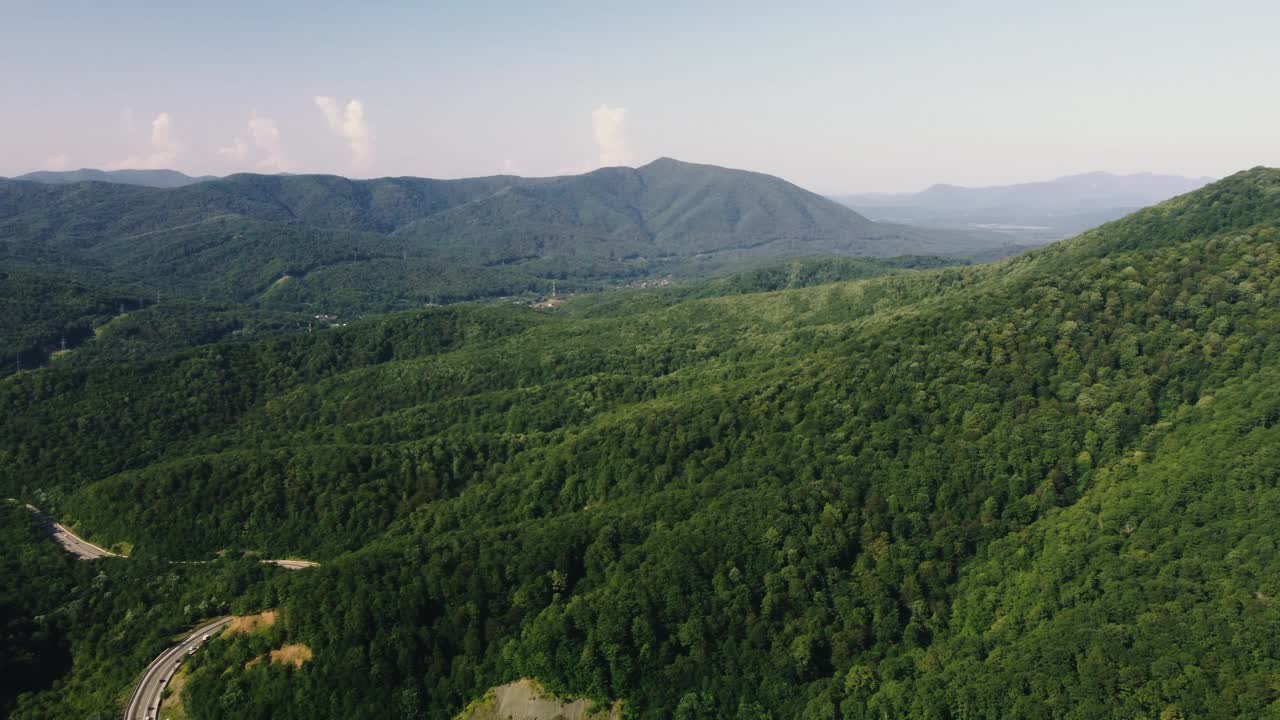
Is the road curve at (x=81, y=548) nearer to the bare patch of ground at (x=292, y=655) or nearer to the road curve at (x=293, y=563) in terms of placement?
the road curve at (x=293, y=563)

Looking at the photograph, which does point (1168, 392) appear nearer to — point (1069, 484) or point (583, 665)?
point (1069, 484)

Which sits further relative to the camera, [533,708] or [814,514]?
[814,514]

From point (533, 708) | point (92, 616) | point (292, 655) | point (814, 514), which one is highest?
point (814, 514)

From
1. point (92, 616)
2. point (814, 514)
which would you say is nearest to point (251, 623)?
point (92, 616)

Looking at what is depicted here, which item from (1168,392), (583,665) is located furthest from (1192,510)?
(583,665)

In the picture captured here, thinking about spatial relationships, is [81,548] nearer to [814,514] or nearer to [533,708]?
[533,708]

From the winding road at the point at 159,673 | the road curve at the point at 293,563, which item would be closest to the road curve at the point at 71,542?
the winding road at the point at 159,673

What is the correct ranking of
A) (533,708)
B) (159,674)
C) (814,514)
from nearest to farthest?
(533,708)
(159,674)
(814,514)
